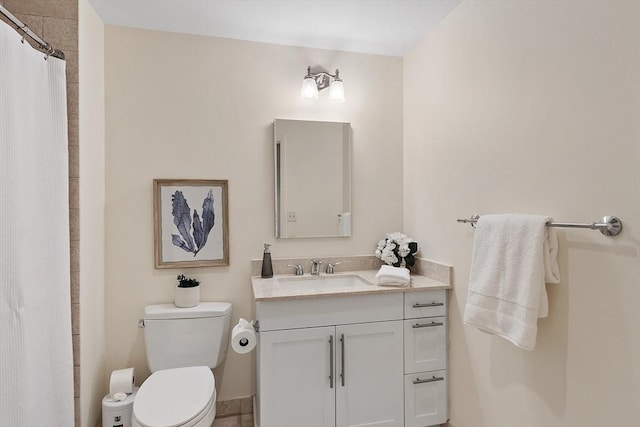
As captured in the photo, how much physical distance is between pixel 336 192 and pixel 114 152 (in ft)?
4.60

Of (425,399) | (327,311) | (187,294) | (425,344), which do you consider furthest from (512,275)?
(187,294)

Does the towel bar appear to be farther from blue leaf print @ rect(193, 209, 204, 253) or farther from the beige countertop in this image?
blue leaf print @ rect(193, 209, 204, 253)

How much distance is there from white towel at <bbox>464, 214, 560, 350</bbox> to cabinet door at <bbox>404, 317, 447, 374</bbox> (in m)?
0.46

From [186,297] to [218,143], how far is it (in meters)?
0.97

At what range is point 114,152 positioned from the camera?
2154 millimetres

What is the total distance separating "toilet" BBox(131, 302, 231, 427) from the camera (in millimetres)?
1745

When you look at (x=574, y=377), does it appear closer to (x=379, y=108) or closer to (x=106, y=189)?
(x=379, y=108)

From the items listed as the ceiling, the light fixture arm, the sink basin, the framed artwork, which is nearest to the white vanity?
the sink basin

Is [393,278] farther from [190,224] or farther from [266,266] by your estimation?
[190,224]

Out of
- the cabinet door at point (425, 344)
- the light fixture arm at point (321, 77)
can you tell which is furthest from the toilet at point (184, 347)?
the light fixture arm at point (321, 77)

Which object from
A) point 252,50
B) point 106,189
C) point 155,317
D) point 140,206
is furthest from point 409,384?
point 252,50

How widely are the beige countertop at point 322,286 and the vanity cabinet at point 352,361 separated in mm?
38

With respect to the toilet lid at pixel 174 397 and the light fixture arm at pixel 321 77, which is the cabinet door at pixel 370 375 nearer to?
the toilet lid at pixel 174 397

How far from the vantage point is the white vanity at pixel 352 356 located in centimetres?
184
